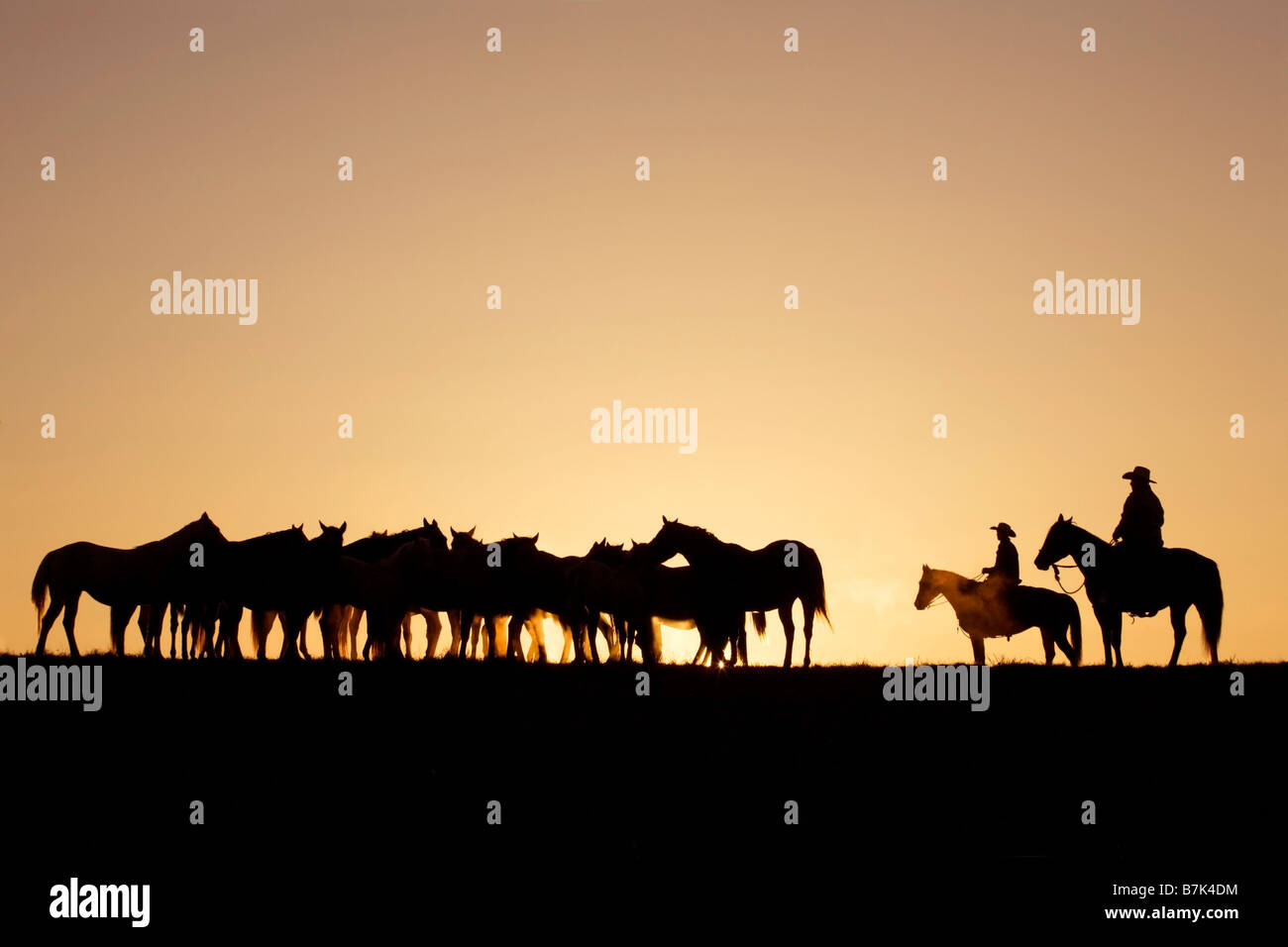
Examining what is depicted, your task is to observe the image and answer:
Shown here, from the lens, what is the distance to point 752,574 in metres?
26.0

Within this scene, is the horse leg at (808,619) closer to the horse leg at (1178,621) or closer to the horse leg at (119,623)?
the horse leg at (1178,621)

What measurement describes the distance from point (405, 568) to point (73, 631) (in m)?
5.47

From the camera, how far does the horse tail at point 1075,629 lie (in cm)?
2789

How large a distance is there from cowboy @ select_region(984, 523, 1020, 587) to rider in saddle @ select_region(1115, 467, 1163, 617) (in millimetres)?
2036

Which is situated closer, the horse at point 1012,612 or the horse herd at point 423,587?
the horse herd at point 423,587

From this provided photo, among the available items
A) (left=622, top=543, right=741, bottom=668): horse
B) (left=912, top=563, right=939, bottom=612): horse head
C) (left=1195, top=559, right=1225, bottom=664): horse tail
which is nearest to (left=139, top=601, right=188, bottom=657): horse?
(left=622, top=543, right=741, bottom=668): horse

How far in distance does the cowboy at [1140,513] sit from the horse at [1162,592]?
36 centimetres

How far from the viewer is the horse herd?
81.9 feet

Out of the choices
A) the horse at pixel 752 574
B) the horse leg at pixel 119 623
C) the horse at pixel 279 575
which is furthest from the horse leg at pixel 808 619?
the horse leg at pixel 119 623

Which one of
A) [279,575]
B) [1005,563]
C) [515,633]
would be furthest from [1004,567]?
[279,575]

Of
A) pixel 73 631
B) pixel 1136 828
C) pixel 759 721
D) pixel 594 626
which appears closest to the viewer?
pixel 1136 828
